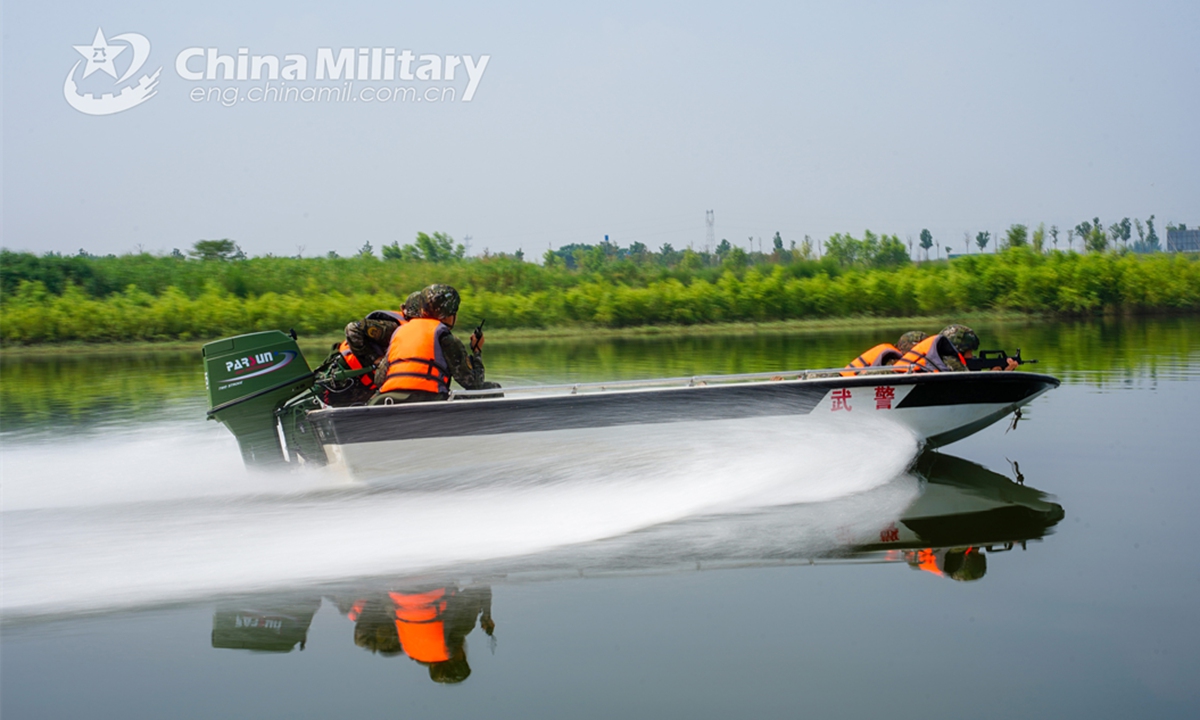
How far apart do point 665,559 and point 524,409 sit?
1.48 meters

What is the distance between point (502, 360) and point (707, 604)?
604 inches

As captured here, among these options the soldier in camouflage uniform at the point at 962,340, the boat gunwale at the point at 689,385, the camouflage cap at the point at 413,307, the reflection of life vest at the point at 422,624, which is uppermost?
the camouflage cap at the point at 413,307

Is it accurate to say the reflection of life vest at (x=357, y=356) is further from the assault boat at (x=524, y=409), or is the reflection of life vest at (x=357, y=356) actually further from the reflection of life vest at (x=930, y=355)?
the reflection of life vest at (x=930, y=355)

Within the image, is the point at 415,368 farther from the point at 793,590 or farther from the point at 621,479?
the point at 793,590

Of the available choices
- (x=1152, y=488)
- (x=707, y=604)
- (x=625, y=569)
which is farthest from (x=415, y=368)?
(x=1152, y=488)

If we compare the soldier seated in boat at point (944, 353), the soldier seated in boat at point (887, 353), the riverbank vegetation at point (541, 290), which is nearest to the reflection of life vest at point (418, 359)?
the soldier seated in boat at point (887, 353)

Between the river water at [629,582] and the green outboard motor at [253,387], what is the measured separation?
0.26 metres

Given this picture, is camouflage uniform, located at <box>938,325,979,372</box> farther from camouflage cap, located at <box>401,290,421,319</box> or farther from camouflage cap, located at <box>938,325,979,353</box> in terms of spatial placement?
camouflage cap, located at <box>401,290,421,319</box>

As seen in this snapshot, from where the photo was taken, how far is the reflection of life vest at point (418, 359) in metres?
5.79

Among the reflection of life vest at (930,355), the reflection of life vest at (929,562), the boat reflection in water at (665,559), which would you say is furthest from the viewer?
the reflection of life vest at (930,355)

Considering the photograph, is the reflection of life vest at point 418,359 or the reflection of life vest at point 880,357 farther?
the reflection of life vest at point 880,357

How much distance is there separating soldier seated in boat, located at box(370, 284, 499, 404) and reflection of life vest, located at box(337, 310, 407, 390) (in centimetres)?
44

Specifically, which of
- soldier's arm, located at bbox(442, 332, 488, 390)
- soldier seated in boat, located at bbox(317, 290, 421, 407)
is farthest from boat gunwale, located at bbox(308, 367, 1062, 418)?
soldier seated in boat, located at bbox(317, 290, 421, 407)

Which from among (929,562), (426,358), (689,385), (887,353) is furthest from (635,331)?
(929,562)
